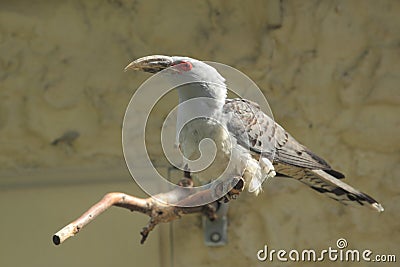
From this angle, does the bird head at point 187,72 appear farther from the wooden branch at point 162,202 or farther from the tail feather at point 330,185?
the tail feather at point 330,185

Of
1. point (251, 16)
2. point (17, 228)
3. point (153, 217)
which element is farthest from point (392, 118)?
point (17, 228)

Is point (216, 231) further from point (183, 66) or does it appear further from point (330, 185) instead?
point (183, 66)

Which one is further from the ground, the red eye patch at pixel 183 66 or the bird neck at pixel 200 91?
the red eye patch at pixel 183 66

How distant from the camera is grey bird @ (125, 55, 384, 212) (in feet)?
7.66

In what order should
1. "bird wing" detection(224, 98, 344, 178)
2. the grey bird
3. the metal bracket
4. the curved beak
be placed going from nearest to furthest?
the curved beak
the grey bird
"bird wing" detection(224, 98, 344, 178)
the metal bracket

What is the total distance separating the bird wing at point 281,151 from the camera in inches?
98.1

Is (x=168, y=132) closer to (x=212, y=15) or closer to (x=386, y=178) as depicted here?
(x=212, y=15)

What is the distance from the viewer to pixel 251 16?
322cm

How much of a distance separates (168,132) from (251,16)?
622 millimetres

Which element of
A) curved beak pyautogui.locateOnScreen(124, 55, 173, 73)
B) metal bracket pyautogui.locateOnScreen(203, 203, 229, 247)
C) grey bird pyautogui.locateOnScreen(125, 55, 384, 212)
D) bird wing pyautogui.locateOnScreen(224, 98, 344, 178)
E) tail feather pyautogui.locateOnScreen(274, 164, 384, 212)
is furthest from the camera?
metal bracket pyautogui.locateOnScreen(203, 203, 229, 247)

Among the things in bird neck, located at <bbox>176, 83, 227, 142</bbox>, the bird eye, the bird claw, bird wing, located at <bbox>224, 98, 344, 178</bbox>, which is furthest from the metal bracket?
the bird eye

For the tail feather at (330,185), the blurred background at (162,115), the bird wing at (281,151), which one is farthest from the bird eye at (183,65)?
the blurred background at (162,115)

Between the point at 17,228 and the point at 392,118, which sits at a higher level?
the point at 392,118

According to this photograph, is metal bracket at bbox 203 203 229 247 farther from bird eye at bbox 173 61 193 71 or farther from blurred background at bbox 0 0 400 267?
bird eye at bbox 173 61 193 71
